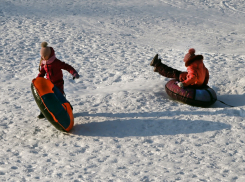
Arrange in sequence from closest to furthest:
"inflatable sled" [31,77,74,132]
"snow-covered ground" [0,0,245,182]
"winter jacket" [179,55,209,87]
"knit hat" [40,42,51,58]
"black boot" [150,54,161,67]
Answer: "snow-covered ground" [0,0,245,182]
"inflatable sled" [31,77,74,132]
"knit hat" [40,42,51,58]
"winter jacket" [179,55,209,87]
"black boot" [150,54,161,67]

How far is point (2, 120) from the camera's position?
5.66 meters

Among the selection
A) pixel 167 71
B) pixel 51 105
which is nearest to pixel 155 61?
pixel 167 71

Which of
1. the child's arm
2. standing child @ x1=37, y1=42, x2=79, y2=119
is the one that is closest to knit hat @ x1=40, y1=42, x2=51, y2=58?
standing child @ x1=37, y1=42, x2=79, y2=119

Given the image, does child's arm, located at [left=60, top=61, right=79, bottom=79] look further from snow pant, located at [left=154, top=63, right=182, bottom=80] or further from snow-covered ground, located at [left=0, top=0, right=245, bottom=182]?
snow pant, located at [left=154, top=63, right=182, bottom=80]

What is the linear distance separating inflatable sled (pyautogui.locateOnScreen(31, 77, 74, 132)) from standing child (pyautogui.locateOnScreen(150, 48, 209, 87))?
2279 mm

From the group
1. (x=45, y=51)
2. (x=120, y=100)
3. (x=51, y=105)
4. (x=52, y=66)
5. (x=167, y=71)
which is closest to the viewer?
(x=51, y=105)

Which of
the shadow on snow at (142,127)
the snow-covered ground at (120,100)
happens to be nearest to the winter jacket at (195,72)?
the snow-covered ground at (120,100)

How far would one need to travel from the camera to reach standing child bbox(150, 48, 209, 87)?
5.92 meters

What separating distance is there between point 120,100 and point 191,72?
149cm

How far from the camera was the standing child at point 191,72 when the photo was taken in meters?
5.92

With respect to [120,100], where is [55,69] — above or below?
above

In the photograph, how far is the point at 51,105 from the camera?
4863mm

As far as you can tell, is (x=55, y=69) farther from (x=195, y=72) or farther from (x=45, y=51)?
(x=195, y=72)

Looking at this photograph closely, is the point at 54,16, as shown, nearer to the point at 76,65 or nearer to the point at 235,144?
the point at 76,65
